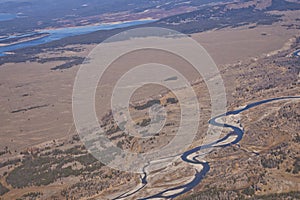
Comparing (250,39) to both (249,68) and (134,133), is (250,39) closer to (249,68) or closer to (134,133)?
(249,68)

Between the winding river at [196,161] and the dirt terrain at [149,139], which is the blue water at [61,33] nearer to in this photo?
the dirt terrain at [149,139]

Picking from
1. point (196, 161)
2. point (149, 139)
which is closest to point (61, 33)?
point (149, 139)

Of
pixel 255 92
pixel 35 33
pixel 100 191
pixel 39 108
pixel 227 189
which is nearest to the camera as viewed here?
pixel 227 189

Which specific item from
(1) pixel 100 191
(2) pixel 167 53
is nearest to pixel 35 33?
(2) pixel 167 53

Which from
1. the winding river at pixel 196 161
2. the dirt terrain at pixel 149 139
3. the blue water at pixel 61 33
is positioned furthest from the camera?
the blue water at pixel 61 33

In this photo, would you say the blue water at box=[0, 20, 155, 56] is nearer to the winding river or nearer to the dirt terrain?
the dirt terrain

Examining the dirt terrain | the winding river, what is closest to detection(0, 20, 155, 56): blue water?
the dirt terrain

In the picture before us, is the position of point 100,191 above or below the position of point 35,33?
below

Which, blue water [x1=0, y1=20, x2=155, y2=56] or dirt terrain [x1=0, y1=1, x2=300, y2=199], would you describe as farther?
blue water [x1=0, y1=20, x2=155, y2=56]

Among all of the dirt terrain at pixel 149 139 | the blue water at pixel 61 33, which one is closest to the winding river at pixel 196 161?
the dirt terrain at pixel 149 139

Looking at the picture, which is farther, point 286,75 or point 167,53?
point 167,53

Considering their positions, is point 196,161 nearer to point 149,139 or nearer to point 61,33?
point 149,139
